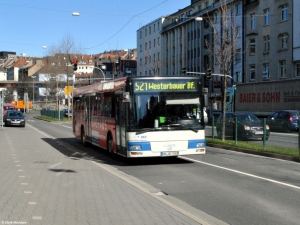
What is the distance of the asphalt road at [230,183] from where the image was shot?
27.6ft

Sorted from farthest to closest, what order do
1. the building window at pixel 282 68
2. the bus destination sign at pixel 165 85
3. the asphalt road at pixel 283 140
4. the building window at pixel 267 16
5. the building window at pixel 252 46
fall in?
the building window at pixel 252 46 → the building window at pixel 267 16 → the building window at pixel 282 68 → the asphalt road at pixel 283 140 → the bus destination sign at pixel 165 85

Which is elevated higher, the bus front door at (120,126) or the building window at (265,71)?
the building window at (265,71)

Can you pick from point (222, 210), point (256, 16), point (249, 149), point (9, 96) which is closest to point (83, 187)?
point (222, 210)

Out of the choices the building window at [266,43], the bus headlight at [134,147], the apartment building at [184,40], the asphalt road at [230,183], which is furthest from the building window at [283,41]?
the bus headlight at [134,147]

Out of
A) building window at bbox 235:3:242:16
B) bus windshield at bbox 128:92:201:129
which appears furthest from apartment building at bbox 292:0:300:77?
bus windshield at bbox 128:92:201:129

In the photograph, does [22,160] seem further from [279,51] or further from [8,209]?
[279,51]

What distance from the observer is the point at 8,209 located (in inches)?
308

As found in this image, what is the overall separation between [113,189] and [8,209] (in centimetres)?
282

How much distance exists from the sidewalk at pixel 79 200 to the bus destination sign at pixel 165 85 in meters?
2.86

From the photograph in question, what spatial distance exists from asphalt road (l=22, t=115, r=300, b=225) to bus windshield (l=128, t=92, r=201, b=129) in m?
1.34

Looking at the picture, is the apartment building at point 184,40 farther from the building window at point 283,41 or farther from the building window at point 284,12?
the building window at point 283,41

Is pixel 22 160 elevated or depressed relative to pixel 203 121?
depressed

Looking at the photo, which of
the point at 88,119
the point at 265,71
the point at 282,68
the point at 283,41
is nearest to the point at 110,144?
the point at 88,119

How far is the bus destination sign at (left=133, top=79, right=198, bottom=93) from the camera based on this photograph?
49.5 ft
